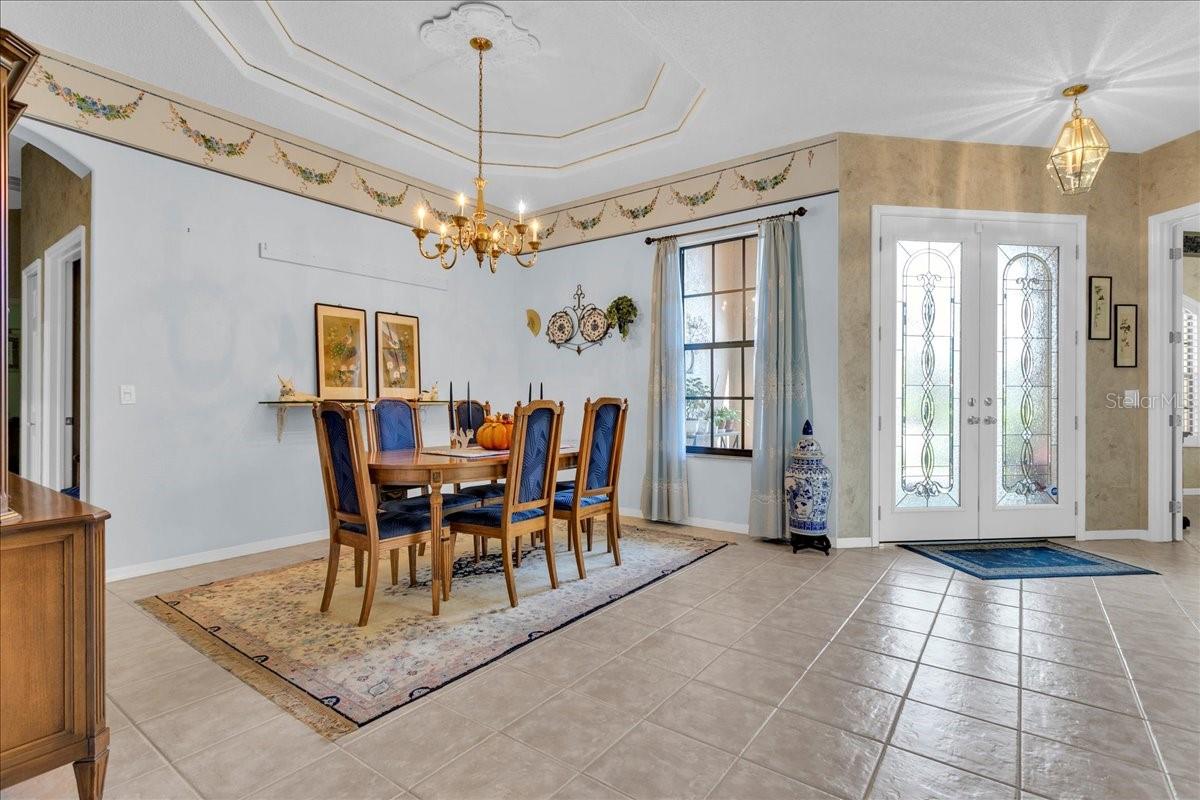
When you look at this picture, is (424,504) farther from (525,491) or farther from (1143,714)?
(1143,714)

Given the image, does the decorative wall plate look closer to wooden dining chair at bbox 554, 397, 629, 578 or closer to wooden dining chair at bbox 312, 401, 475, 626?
wooden dining chair at bbox 554, 397, 629, 578

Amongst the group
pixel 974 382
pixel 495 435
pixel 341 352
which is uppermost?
pixel 341 352

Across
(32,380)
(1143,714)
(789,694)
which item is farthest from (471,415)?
(1143,714)

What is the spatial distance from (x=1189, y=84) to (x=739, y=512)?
3845mm

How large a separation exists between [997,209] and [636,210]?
110 inches

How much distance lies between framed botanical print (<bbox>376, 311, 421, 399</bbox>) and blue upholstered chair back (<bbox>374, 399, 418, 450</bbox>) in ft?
3.02

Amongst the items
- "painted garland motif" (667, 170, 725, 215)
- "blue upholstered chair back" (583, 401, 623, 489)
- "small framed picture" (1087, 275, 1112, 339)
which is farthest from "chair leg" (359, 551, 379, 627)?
"small framed picture" (1087, 275, 1112, 339)

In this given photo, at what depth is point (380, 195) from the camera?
488 centimetres

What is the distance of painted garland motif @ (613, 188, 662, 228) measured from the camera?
17.1 ft

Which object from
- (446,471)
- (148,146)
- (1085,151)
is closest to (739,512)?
(446,471)

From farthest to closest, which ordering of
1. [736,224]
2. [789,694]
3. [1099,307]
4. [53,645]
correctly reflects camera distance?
[736,224] → [1099,307] → [789,694] → [53,645]

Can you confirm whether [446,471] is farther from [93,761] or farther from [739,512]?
[739,512]

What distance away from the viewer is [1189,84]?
3475 mm

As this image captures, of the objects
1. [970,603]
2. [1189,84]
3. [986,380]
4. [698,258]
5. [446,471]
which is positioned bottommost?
[970,603]
